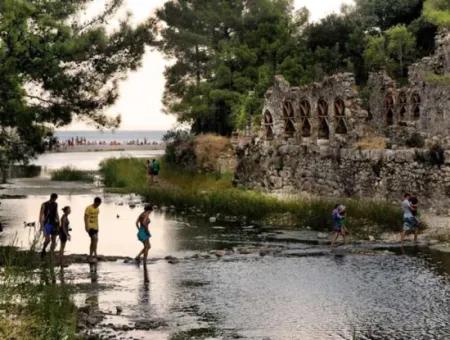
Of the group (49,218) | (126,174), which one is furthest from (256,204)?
(126,174)

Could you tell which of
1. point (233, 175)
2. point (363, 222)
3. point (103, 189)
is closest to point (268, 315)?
point (363, 222)

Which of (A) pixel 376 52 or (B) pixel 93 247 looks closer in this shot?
(B) pixel 93 247

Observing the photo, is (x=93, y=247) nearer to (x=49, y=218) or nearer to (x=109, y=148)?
(x=49, y=218)

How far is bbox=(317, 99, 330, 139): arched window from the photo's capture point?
4091cm

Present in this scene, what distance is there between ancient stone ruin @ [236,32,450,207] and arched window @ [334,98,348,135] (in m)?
0.05

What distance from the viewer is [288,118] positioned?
145ft

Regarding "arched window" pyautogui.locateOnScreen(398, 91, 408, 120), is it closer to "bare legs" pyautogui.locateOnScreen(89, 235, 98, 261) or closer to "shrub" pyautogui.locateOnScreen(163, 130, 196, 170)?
"shrub" pyautogui.locateOnScreen(163, 130, 196, 170)

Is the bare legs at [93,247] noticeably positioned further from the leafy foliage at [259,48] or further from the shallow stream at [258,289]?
the leafy foliage at [259,48]

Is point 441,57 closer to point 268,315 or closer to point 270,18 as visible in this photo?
point 270,18

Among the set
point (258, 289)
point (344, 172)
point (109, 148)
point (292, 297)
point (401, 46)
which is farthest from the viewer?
point (109, 148)

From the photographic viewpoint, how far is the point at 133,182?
52844mm

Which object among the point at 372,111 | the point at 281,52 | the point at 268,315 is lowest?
the point at 268,315

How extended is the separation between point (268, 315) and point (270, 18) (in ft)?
156

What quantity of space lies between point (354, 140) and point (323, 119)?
12.3 feet
